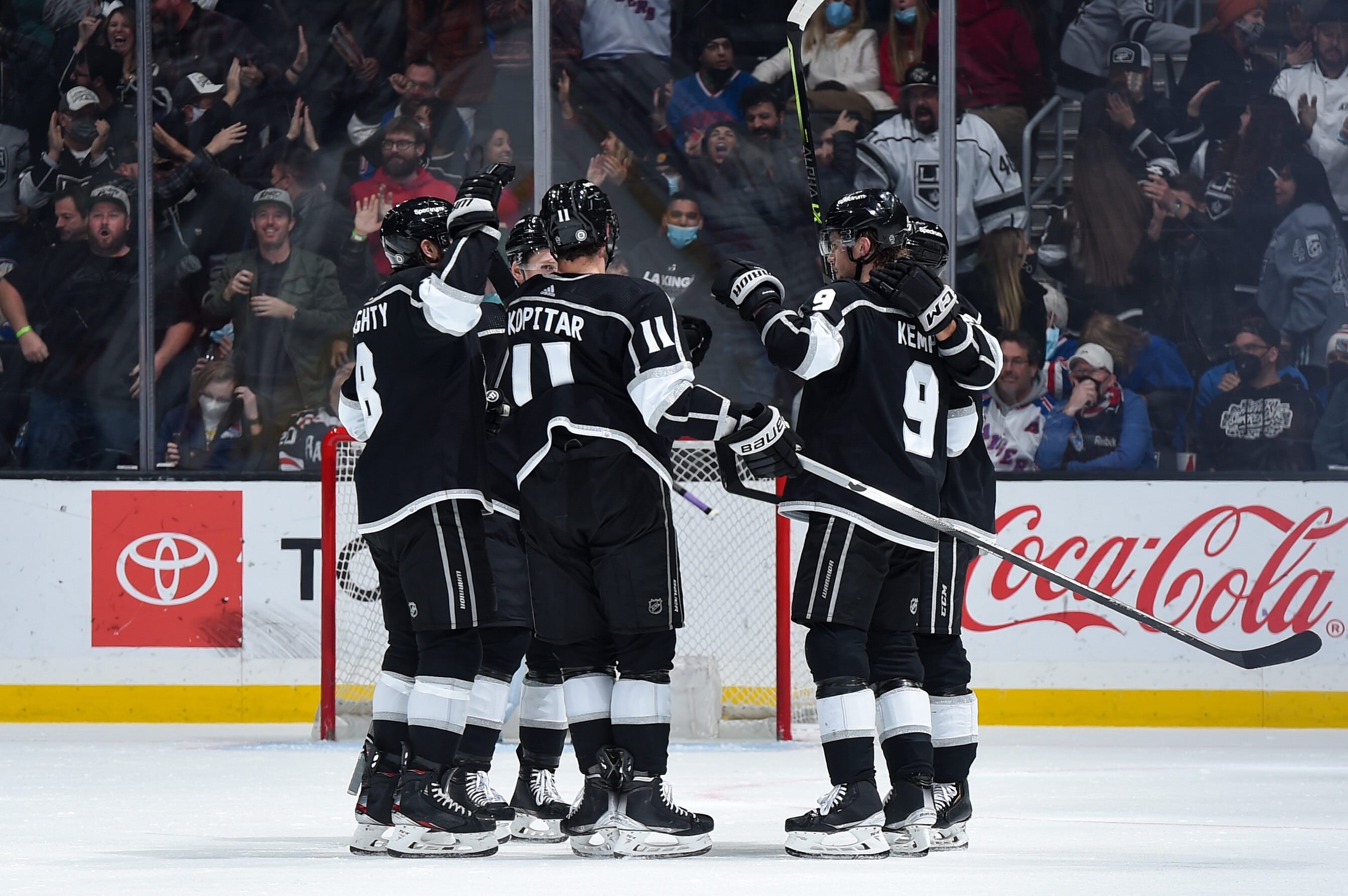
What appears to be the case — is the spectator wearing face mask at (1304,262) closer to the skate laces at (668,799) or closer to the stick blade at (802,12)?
the stick blade at (802,12)

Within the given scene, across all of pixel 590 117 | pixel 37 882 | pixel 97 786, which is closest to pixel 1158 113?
pixel 590 117

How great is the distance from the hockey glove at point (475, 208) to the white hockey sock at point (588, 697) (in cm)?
90

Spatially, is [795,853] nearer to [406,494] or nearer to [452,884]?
[452,884]

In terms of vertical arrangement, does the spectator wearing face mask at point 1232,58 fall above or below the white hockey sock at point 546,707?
above

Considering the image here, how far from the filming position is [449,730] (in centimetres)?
347

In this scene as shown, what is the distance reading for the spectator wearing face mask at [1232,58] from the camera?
7.04m

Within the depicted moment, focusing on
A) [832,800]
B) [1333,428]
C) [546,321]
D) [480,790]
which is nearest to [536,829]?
[480,790]

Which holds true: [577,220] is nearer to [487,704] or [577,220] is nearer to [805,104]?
[805,104]

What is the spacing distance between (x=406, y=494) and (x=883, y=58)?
4.49 meters

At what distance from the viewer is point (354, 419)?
3.75 m

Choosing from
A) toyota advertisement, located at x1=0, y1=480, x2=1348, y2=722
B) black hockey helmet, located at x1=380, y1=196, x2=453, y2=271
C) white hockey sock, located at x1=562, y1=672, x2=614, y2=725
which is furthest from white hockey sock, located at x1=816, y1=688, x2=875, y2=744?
toyota advertisement, located at x1=0, y1=480, x2=1348, y2=722

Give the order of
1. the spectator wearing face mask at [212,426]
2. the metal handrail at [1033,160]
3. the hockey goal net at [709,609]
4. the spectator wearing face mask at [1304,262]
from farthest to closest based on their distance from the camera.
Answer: the spectator wearing face mask at [212,426], the metal handrail at [1033,160], the spectator wearing face mask at [1304,262], the hockey goal net at [709,609]

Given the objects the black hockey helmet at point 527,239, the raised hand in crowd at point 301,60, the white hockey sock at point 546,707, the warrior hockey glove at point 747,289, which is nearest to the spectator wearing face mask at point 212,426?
the raised hand in crowd at point 301,60

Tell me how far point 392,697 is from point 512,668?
0.41 meters
